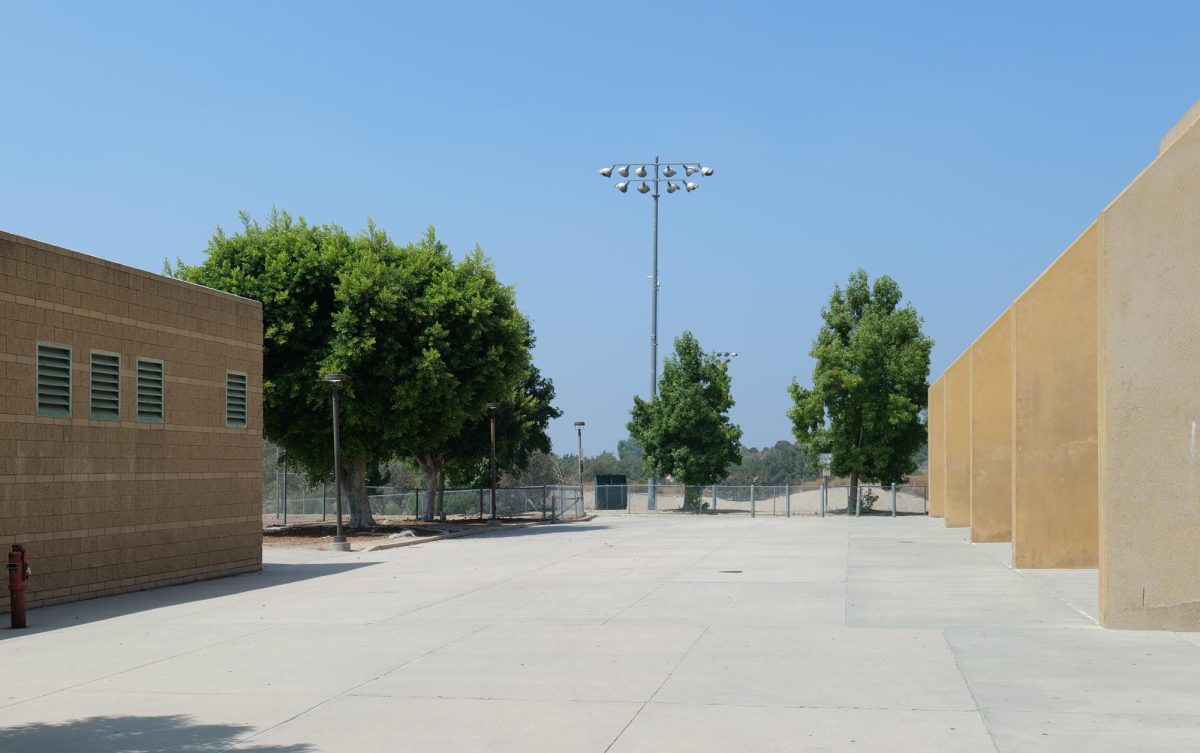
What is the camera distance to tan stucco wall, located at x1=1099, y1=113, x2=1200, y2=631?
14.0 meters

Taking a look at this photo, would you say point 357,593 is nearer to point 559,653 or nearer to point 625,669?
point 559,653

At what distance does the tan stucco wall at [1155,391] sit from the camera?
14.0 meters

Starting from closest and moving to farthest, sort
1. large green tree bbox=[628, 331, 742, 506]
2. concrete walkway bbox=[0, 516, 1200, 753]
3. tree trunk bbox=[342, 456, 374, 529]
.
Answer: concrete walkway bbox=[0, 516, 1200, 753]
tree trunk bbox=[342, 456, 374, 529]
large green tree bbox=[628, 331, 742, 506]

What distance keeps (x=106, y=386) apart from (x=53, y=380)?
4.18 ft

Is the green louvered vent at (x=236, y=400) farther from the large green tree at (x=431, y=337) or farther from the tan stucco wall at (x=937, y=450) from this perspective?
the tan stucco wall at (x=937, y=450)

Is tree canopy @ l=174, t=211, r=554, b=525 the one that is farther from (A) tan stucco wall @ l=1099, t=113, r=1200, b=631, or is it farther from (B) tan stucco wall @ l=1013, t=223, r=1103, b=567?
(A) tan stucco wall @ l=1099, t=113, r=1200, b=631

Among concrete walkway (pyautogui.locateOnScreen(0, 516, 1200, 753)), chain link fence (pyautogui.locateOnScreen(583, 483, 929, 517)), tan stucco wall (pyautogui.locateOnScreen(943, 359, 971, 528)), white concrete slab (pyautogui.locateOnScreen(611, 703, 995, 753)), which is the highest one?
tan stucco wall (pyautogui.locateOnScreen(943, 359, 971, 528))

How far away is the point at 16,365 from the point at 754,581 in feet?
40.1

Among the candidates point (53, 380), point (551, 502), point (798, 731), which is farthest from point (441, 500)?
point (798, 731)

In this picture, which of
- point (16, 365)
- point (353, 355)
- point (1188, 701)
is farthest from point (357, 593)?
point (353, 355)

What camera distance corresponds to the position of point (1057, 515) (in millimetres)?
22391

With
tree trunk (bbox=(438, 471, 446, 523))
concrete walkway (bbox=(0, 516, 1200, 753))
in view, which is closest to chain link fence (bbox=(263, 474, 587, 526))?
tree trunk (bbox=(438, 471, 446, 523))

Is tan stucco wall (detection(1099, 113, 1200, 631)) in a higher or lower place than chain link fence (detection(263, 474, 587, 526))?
higher

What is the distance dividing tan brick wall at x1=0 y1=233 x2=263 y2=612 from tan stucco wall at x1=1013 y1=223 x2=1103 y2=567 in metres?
14.6
